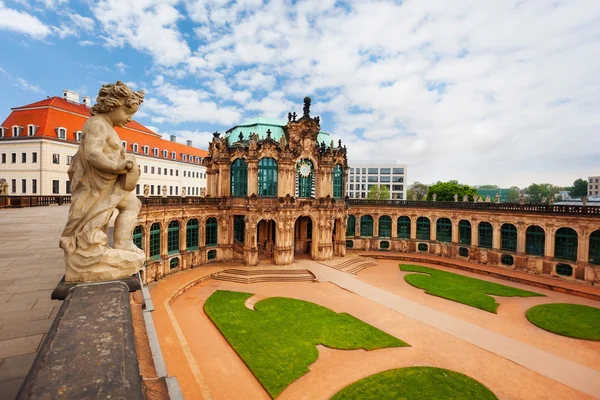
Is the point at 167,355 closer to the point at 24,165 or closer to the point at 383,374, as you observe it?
the point at 383,374

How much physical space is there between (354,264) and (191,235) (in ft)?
65.9

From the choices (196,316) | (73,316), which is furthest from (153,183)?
(73,316)

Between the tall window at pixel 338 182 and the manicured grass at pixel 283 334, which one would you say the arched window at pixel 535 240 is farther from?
the manicured grass at pixel 283 334

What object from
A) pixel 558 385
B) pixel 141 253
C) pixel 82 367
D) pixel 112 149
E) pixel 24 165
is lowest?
pixel 558 385

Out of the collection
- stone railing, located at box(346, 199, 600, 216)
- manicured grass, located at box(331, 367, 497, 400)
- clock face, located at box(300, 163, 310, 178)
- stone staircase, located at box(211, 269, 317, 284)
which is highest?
clock face, located at box(300, 163, 310, 178)

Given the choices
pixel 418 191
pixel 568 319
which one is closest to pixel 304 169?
pixel 568 319

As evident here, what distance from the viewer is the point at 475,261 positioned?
40312mm

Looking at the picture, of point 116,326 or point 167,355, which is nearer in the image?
point 116,326

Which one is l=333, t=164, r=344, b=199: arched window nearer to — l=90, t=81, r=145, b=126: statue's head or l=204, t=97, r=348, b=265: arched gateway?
l=204, t=97, r=348, b=265: arched gateway

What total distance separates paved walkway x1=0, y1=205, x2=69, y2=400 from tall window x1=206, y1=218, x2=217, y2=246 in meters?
20.8

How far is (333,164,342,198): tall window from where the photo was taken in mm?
41250

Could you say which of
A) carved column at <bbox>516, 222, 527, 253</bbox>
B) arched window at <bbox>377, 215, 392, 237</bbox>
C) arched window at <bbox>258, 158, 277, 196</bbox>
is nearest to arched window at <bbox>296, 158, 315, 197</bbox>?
arched window at <bbox>258, 158, 277, 196</bbox>

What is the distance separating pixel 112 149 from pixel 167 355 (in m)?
14.1

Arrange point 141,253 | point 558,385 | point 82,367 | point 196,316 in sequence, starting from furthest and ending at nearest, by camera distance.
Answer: point 196,316, point 558,385, point 141,253, point 82,367
